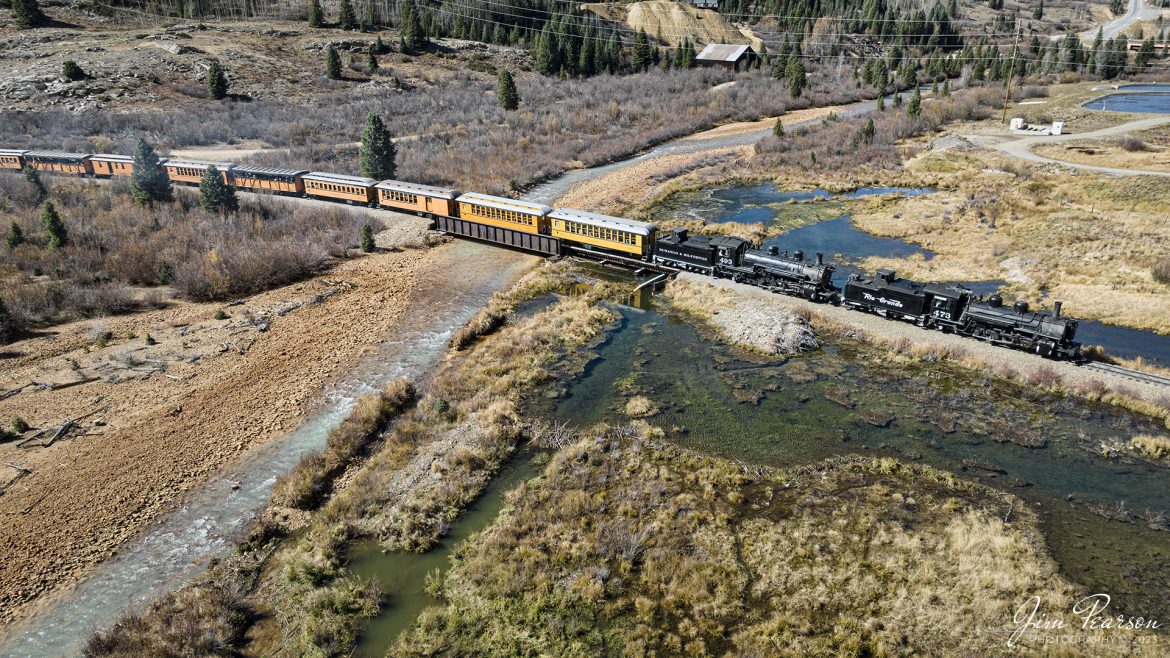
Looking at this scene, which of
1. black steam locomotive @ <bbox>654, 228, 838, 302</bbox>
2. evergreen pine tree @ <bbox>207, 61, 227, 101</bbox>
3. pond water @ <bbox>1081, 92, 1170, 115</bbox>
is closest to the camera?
black steam locomotive @ <bbox>654, 228, 838, 302</bbox>

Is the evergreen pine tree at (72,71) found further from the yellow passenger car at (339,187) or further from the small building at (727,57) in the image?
the small building at (727,57)

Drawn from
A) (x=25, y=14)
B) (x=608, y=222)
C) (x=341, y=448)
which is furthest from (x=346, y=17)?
(x=341, y=448)

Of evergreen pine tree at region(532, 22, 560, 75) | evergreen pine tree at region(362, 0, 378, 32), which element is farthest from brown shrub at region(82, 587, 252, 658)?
evergreen pine tree at region(362, 0, 378, 32)

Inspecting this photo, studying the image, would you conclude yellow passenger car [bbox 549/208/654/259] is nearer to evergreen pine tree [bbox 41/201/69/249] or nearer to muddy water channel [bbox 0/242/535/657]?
muddy water channel [bbox 0/242/535/657]

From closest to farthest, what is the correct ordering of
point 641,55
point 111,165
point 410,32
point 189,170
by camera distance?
point 189,170, point 111,165, point 410,32, point 641,55

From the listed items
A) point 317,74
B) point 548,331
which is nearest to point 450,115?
point 317,74

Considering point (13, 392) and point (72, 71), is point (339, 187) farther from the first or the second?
point (72, 71)
